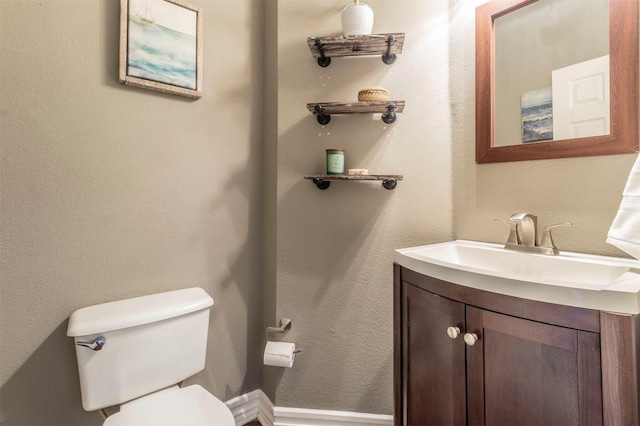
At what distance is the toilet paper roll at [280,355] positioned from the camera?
1.28 m

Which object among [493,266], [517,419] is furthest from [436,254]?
[517,419]

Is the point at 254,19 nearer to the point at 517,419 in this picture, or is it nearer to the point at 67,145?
the point at 67,145

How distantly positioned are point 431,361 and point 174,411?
856mm

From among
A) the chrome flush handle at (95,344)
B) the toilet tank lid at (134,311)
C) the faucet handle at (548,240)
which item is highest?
the faucet handle at (548,240)

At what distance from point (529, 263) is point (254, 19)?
1.62 m

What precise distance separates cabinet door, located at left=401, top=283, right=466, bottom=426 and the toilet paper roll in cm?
49

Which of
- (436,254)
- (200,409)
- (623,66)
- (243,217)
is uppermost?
(623,66)

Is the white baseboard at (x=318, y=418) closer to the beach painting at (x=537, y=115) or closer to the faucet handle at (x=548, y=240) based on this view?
the faucet handle at (x=548, y=240)

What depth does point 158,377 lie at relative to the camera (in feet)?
3.57

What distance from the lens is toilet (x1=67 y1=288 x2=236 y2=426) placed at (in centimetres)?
97

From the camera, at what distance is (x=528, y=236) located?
1.08 metres

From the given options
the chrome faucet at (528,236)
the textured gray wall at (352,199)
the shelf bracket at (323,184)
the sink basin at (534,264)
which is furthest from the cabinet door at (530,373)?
the shelf bracket at (323,184)

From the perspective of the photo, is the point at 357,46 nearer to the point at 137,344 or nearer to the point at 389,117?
the point at 389,117

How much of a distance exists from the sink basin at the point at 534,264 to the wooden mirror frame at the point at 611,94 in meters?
0.36
